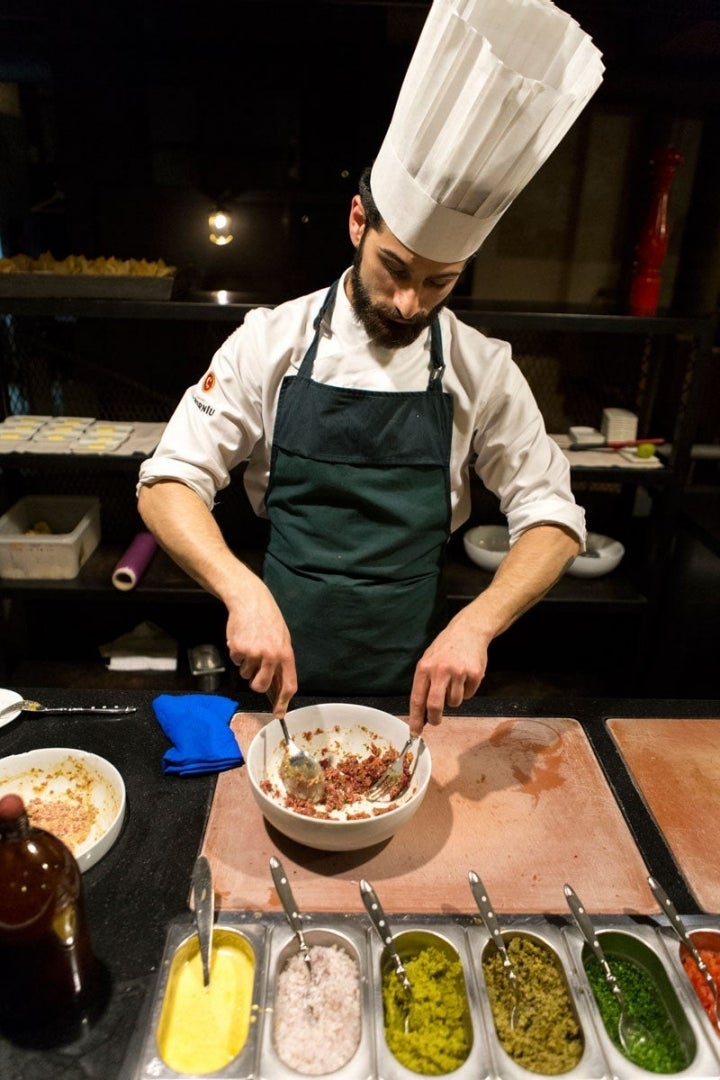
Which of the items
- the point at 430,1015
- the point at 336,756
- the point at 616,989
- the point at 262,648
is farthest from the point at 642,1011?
the point at 262,648

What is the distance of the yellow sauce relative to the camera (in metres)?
0.83

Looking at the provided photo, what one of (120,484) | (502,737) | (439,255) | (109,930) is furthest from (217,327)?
(109,930)

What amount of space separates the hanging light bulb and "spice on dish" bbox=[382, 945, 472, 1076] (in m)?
2.46

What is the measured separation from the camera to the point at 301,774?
48.6 inches

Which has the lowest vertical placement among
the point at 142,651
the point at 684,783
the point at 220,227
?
the point at 142,651

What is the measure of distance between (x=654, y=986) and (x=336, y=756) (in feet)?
1.93

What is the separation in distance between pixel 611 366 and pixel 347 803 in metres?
2.27

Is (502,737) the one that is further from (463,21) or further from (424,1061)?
(463,21)

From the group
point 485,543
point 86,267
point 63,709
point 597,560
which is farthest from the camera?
point 485,543

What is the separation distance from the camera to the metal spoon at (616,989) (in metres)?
0.88

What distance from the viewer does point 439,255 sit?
1.44m

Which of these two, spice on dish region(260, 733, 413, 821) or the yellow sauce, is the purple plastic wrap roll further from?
the yellow sauce

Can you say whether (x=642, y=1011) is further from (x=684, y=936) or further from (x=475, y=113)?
(x=475, y=113)

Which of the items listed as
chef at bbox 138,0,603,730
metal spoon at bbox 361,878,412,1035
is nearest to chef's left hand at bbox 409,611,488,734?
chef at bbox 138,0,603,730
